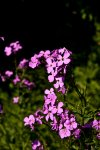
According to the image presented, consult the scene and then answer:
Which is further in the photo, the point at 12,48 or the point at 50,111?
the point at 12,48

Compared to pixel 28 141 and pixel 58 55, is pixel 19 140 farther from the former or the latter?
pixel 58 55

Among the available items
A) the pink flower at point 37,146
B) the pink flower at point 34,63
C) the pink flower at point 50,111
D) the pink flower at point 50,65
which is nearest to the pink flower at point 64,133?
the pink flower at point 50,111

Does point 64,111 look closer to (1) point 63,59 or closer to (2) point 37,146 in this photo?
(1) point 63,59

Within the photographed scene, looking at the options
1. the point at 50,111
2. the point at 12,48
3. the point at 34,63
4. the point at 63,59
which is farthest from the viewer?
the point at 12,48

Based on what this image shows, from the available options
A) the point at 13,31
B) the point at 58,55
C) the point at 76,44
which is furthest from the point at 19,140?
the point at 76,44

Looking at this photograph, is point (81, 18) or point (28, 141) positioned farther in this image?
point (81, 18)

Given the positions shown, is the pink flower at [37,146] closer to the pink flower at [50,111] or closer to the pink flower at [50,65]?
the pink flower at [50,111]

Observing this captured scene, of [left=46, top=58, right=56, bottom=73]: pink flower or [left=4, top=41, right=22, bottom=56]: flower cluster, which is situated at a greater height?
[left=4, top=41, right=22, bottom=56]: flower cluster

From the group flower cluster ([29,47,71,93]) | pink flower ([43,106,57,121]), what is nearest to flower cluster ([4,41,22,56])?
flower cluster ([29,47,71,93])

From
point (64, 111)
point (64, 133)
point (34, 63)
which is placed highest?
point (34, 63)

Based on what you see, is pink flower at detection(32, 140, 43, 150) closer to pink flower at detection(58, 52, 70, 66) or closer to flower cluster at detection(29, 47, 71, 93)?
flower cluster at detection(29, 47, 71, 93)

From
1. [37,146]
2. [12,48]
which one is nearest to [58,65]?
[37,146]
